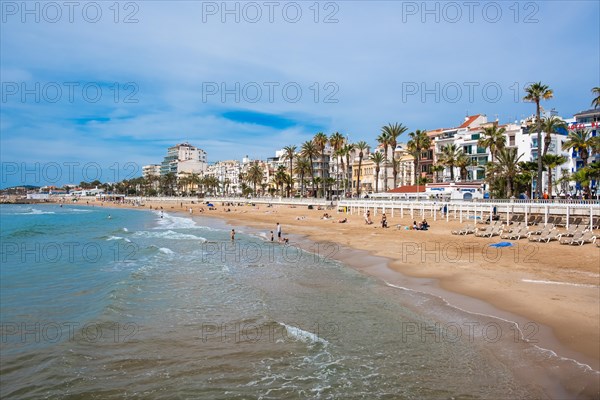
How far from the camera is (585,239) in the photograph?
2330cm

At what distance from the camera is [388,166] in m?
92.8

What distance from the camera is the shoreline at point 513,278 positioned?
448 inches

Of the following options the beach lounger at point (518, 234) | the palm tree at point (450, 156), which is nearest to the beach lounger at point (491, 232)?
the beach lounger at point (518, 234)

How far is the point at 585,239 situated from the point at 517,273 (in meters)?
8.25

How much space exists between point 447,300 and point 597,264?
870 cm

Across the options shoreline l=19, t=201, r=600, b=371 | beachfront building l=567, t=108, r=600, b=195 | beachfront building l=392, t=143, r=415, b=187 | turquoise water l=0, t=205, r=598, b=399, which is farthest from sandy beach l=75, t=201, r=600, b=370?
beachfront building l=392, t=143, r=415, b=187

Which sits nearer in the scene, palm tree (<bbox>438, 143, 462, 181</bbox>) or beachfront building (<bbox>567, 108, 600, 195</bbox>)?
beachfront building (<bbox>567, 108, 600, 195</bbox>)

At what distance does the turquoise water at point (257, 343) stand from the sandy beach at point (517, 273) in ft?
4.61

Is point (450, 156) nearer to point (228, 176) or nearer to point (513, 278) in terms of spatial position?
point (513, 278)

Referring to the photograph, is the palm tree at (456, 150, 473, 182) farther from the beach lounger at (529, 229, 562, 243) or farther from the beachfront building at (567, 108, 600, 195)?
the beach lounger at (529, 229, 562, 243)

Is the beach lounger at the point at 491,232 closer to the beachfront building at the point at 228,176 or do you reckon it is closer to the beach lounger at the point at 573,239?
the beach lounger at the point at 573,239

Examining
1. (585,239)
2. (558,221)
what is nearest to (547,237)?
(585,239)

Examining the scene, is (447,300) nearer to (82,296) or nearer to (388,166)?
(82,296)

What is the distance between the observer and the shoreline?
448 inches
